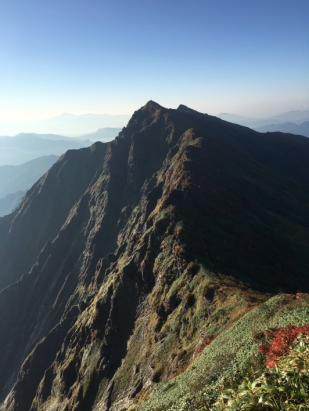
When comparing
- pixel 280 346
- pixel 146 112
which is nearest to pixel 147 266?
pixel 280 346

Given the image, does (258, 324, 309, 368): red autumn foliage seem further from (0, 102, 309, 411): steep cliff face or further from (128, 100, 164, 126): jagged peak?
(128, 100, 164, 126): jagged peak

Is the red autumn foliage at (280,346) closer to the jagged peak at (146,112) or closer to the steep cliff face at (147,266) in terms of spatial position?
the steep cliff face at (147,266)

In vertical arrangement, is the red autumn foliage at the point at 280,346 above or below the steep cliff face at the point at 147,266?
above

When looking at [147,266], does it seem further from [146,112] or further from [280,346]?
[146,112]

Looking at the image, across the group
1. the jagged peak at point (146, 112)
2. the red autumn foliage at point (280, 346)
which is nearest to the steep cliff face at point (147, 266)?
the jagged peak at point (146, 112)

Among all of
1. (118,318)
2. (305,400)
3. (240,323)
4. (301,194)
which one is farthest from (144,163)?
(305,400)

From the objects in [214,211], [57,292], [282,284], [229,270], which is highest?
[214,211]

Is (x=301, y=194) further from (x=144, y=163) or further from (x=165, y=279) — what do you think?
(x=165, y=279)

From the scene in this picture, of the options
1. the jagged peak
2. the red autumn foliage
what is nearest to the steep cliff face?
the jagged peak
